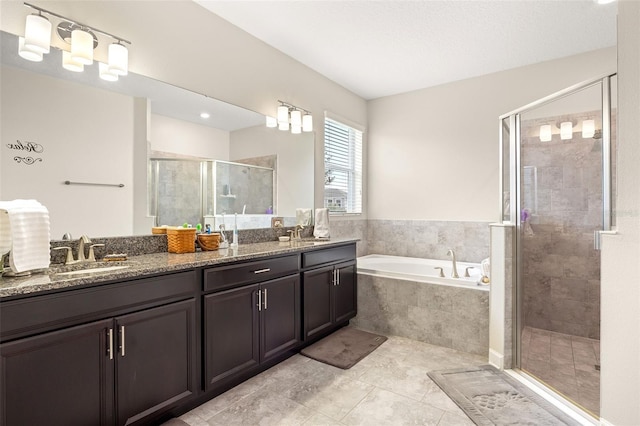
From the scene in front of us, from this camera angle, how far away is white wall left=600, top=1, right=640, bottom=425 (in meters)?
1.54

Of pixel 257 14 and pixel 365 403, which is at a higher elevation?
pixel 257 14

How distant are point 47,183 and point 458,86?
160 inches

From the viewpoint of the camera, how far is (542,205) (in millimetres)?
2406

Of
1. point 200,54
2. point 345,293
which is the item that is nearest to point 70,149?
point 200,54

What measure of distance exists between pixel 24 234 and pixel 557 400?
10.1 ft

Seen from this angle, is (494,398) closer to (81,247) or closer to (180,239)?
(180,239)

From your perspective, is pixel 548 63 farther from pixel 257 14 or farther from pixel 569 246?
pixel 257 14

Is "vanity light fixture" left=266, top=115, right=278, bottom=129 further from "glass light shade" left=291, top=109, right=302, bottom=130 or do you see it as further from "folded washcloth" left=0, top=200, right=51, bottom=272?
"folded washcloth" left=0, top=200, right=51, bottom=272

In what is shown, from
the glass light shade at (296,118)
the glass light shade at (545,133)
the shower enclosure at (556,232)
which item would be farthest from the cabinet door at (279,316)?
the glass light shade at (545,133)

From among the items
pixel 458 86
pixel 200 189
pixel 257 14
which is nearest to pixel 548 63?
pixel 458 86

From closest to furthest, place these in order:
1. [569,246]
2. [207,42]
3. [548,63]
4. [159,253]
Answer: [159,253]
[569,246]
[207,42]
[548,63]

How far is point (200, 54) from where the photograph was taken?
2496mm

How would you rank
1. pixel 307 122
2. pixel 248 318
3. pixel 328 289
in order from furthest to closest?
pixel 307 122 < pixel 328 289 < pixel 248 318

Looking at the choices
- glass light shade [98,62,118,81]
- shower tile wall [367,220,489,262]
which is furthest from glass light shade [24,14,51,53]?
shower tile wall [367,220,489,262]
